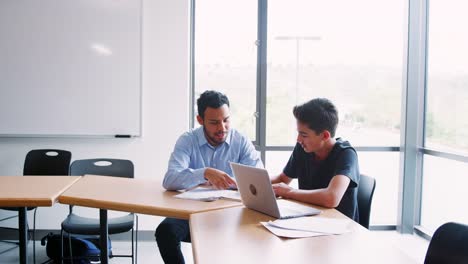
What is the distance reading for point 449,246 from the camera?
1.24 metres

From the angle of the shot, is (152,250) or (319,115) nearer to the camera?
(319,115)

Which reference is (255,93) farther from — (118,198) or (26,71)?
(118,198)

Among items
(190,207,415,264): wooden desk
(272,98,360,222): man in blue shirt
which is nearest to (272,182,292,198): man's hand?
(272,98,360,222): man in blue shirt

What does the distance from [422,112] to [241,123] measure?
170 centimetres

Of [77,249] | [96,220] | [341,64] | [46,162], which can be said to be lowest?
[77,249]

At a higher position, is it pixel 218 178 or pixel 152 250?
pixel 218 178

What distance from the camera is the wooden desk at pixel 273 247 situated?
1.31 m

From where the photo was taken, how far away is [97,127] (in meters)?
3.90

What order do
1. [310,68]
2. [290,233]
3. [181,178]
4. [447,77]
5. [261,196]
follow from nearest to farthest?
1. [290,233]
2. [261,196]
3. [181,178]
4. [447,77]
5. [310,68]

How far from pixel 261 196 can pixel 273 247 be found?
16.4 inches

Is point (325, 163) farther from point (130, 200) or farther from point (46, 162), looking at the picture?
point (46, 162)

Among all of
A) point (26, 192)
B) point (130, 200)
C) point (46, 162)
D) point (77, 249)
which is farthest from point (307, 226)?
point (46, 162)

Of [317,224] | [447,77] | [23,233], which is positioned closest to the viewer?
[317,224]

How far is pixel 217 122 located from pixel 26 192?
41.5 inches
